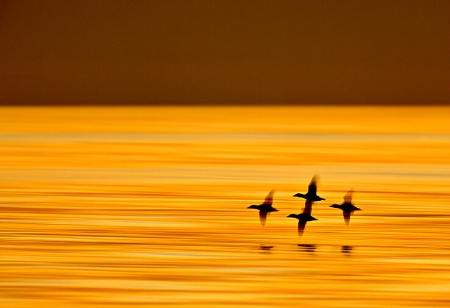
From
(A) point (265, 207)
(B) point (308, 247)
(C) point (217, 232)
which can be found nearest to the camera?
(A) point (265, 207)

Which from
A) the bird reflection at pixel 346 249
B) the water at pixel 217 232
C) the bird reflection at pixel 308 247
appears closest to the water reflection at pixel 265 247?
the water at pixel 217 232

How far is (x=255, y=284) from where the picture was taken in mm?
10656

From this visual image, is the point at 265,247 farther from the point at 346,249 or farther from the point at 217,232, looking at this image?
the point at 217,232

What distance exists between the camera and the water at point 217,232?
10398 mm

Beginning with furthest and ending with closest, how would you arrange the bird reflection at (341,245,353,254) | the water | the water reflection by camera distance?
the water reflection, the bird reflection at (341,245,353,254), the water

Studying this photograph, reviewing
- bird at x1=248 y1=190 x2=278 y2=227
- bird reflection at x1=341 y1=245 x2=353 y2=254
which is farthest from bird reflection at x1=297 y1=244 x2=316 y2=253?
bird at x1=248 y1=190 x2=278 y2=227

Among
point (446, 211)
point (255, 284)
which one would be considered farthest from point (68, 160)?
point (255, 284)

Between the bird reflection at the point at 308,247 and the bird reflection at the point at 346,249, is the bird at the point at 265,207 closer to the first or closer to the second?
the bird reflection at the point at 308,247

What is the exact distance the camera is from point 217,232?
1321cm

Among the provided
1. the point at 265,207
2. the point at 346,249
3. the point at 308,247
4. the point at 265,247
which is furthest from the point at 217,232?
the point at 265,207

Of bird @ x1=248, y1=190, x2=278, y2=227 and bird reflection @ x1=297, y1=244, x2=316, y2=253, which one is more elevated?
bird @ x1=248, y1=190, x2=278, y2=227

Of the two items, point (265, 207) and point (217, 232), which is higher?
point (217, 232)

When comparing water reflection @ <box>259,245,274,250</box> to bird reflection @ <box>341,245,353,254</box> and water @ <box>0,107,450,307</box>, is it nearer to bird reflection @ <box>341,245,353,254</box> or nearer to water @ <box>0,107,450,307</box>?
water @ <box>0,107,450,307</box>

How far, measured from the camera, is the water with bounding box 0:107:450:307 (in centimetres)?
1040
